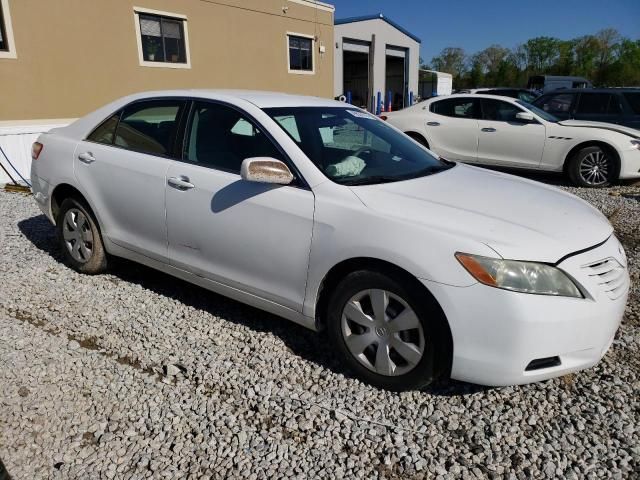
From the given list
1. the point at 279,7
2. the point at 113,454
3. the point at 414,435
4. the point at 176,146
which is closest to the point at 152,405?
the point at 113,454

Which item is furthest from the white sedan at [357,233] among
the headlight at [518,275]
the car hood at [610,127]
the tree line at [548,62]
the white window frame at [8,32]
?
the tree line at [548,62]

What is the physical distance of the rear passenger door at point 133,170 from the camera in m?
3.58

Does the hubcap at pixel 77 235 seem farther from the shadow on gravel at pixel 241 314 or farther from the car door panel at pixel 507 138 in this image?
the car door panel at pixel 507 138

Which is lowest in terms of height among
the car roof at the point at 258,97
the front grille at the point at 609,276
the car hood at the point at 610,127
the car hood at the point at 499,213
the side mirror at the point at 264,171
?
the front grille at the point at 609,276

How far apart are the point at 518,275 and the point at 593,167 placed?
6.84m

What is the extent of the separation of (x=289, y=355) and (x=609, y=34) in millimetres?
94153

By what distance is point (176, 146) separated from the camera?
354cm

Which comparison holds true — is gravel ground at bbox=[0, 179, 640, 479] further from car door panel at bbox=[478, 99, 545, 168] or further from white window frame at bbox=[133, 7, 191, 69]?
white window frame at bbox=[133, 7, 191, 69]

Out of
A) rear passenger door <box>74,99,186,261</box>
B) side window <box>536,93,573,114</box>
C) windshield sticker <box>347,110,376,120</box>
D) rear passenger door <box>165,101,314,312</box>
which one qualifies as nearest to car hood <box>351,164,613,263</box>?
rear passenger door <box>165,101,314,312</box>

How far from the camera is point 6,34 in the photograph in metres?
9.99

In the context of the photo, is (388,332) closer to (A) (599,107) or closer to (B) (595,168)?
(B) (595,168)

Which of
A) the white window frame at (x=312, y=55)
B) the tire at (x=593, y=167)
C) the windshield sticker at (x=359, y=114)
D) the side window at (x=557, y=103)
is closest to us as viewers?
the windshield sticker at (x=359, y=114)

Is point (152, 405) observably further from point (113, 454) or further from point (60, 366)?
point (60, 366)

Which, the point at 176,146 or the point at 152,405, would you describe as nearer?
the point at 152,405
